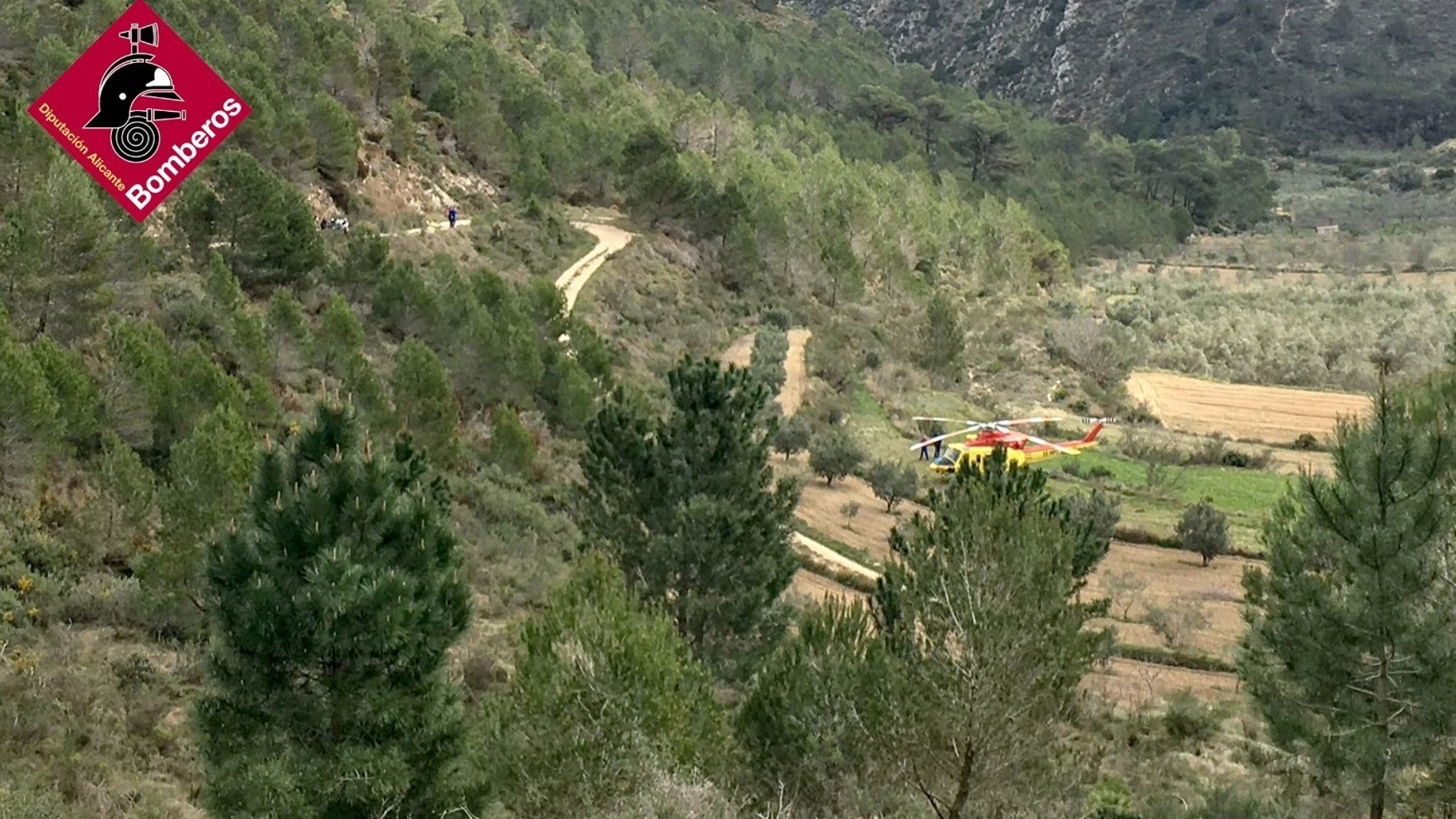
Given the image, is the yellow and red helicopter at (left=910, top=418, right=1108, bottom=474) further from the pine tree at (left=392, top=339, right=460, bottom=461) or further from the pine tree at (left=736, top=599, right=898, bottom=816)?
the pine tree at (left=736, top=599, right=898, bottom=816)

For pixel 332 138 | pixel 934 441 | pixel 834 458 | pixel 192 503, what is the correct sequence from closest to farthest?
pixel 192 503
pixel 834 458
pixel 934 441
pixel 332 138

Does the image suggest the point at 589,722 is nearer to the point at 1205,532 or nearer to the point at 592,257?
the point at 1205,532

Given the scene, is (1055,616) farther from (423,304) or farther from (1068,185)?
(1068,185)

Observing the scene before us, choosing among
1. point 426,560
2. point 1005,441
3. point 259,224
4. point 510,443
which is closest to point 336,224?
point 259,224

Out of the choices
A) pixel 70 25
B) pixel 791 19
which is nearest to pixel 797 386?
pixel 70 25

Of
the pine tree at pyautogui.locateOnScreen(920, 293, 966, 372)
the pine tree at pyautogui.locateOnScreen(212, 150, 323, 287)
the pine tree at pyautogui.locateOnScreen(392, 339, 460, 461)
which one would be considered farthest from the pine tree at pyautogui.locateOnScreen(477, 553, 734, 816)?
the pine tree at pyautogui.locateOnScreen(920, 293, 966, 372)

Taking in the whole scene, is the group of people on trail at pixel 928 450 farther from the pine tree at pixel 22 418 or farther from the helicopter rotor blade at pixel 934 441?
the pine tree at pixel 22 418
